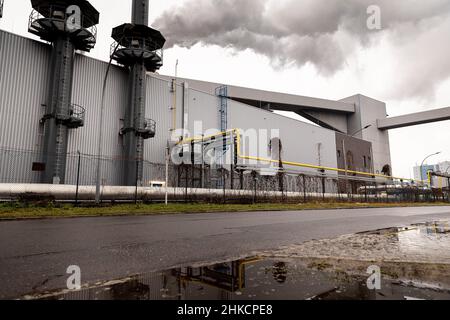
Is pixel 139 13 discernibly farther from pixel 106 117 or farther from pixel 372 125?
pixel 372 125

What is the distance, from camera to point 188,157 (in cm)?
2817

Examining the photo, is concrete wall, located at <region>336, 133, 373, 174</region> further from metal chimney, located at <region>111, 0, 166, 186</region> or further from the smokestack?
the smokestack

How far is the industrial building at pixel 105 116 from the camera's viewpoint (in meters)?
19.9

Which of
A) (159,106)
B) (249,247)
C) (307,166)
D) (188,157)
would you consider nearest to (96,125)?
(159,106)

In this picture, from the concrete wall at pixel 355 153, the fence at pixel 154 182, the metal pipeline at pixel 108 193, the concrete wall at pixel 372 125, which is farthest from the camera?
the concrete wall at pixel 372 125

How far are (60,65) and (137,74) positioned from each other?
6.00 metres

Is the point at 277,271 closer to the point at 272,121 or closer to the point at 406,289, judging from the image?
the point at 406,289

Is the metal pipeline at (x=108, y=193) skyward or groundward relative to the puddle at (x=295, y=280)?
skyward

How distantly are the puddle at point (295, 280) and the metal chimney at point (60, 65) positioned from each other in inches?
766

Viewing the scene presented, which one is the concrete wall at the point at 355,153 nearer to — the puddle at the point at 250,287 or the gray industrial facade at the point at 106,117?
the gray industrial facade at the point at 106,117

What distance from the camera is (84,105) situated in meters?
23.4

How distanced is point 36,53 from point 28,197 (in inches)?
481

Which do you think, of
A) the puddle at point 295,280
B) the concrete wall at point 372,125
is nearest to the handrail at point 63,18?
the puddle at point 295,280

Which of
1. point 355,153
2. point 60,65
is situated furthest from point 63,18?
point 355,153
